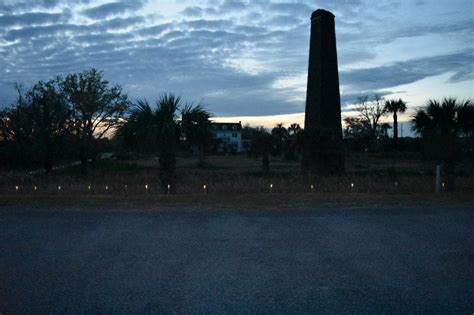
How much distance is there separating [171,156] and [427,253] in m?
10.2

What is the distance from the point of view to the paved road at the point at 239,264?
4777mm

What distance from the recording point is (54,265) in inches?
244

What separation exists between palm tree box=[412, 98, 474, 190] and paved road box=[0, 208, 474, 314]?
6.25m

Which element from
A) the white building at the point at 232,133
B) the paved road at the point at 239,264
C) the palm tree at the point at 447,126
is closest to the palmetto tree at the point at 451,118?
the palm tree at the point at 447,126

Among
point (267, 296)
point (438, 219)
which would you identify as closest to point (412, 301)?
point (267, 296)

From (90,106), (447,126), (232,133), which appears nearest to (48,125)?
(90,106)

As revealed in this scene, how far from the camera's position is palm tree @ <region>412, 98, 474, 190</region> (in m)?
15.7

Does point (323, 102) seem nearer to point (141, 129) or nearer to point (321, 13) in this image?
point (321, 13)

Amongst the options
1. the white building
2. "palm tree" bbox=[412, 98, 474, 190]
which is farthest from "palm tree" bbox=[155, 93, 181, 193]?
the white building

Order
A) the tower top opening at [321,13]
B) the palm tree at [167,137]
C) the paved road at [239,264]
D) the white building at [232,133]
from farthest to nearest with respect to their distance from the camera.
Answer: the white building at [232,133]
the tower top opening at [321,13]
the palm tree at [167,137]
the paved road at [239,264]

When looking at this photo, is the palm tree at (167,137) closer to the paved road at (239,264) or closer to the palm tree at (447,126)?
the paved road at (239,264)

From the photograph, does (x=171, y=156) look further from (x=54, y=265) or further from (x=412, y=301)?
(x=412, y=301)

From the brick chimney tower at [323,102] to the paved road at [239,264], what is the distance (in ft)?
48.3

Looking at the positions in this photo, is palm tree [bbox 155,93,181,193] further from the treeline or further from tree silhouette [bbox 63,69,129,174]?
tree silhouette [bbox 63,69,129,174]
